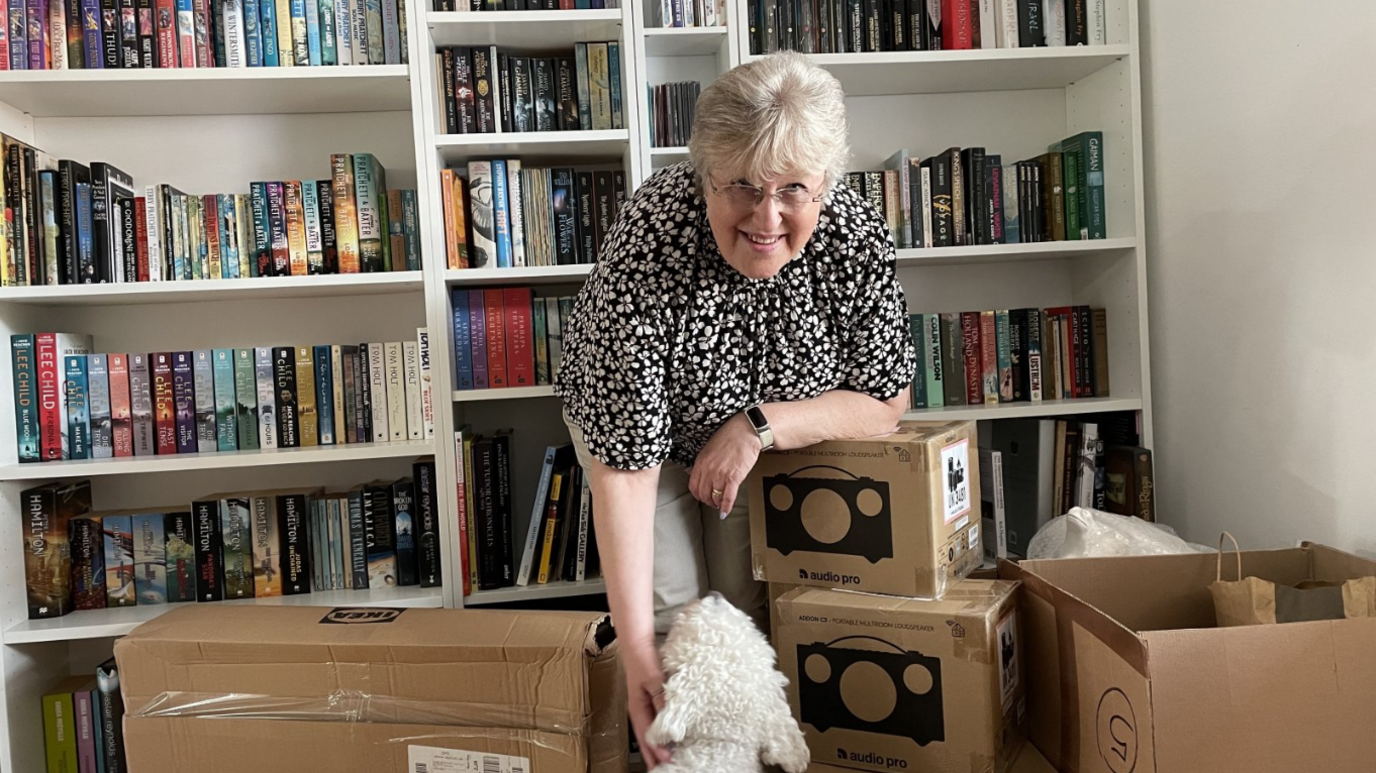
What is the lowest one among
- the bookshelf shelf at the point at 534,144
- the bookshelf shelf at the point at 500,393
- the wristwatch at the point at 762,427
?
the wristwatch at the point at 762,427

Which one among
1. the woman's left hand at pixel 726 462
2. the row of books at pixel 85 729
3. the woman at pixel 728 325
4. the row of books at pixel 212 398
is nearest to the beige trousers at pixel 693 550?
the woman at pixel 728 325

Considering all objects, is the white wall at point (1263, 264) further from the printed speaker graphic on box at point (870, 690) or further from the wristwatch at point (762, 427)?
the wristwatch at point (762, 427)

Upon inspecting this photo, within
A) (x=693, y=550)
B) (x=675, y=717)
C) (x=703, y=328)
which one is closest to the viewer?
(x=675, y=717)

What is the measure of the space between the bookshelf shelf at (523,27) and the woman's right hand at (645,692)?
117 centimetres

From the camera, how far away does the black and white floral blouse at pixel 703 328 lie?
1145 millimetres

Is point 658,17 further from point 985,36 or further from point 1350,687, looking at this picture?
point 1350,687

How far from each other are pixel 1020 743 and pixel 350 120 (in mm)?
1764

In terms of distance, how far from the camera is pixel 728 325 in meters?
1.20

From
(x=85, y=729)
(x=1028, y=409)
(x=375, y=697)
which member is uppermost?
(x=1028, y=409)

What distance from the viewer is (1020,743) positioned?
130 centimetres

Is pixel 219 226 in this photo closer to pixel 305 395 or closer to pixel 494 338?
pixel 305 395

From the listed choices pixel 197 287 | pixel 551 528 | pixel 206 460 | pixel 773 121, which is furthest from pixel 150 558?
pixel 773 121

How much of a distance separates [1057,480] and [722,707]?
3.86ft

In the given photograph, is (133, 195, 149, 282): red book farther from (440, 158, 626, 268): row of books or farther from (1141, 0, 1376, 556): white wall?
(1141, 0, 1376, 556): white wall
